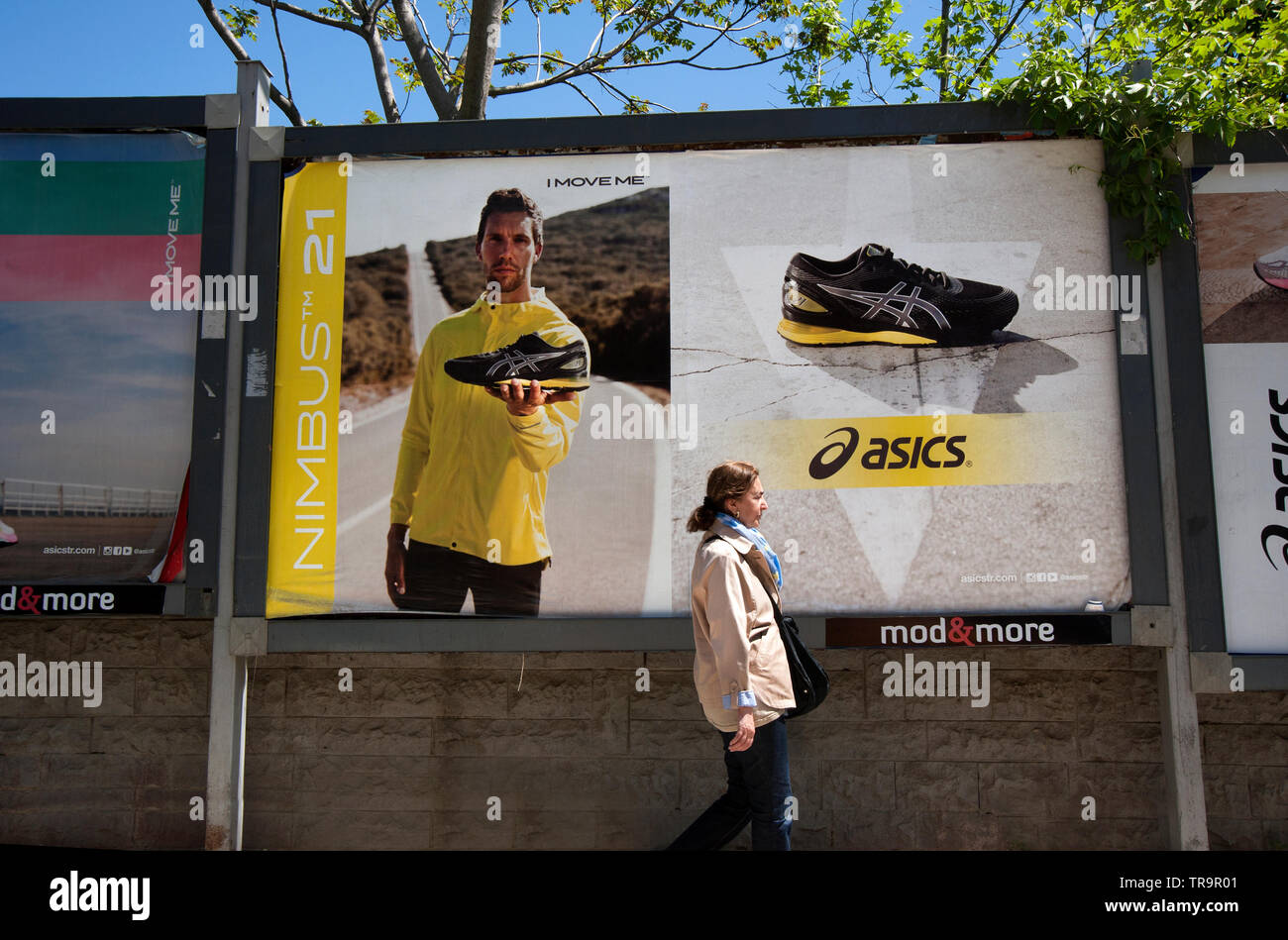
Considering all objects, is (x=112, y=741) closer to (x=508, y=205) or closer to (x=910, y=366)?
(x=508, y=205)

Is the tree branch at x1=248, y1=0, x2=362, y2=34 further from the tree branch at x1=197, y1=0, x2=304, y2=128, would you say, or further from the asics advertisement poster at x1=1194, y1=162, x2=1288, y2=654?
the asics advertisement poster at x1=1194, y1=162, x2=1288, y2=654

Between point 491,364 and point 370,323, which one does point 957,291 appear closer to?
point 491,364

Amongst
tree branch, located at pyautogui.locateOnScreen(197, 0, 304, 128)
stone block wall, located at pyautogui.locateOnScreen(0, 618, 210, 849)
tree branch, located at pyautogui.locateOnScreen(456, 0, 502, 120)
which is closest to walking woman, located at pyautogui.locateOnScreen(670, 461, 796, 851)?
stone block wall, located at pyautogui.locateOnScreen(0, 618, 210, 849)

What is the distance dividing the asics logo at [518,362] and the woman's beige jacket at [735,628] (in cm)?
143

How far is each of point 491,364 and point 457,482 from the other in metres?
0.63

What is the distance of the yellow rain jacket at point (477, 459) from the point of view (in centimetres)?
486

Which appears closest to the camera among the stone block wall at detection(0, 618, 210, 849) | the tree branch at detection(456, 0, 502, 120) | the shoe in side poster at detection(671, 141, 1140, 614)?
the shoe in side poster at detection(671, 141, 1140, 614)

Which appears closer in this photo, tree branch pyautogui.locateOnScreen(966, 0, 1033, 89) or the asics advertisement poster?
the asics advertisement poster

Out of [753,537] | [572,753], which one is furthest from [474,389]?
[572,753]

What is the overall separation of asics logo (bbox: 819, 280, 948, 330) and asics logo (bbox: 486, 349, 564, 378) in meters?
1.48

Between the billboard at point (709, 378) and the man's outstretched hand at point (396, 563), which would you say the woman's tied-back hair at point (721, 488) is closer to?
the billboard at point (709, 378)

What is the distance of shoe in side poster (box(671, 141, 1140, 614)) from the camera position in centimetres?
470

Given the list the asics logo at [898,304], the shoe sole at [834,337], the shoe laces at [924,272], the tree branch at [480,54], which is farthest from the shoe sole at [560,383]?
the tree branch at [480,54]

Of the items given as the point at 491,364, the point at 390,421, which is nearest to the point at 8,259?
the point at 390,421
